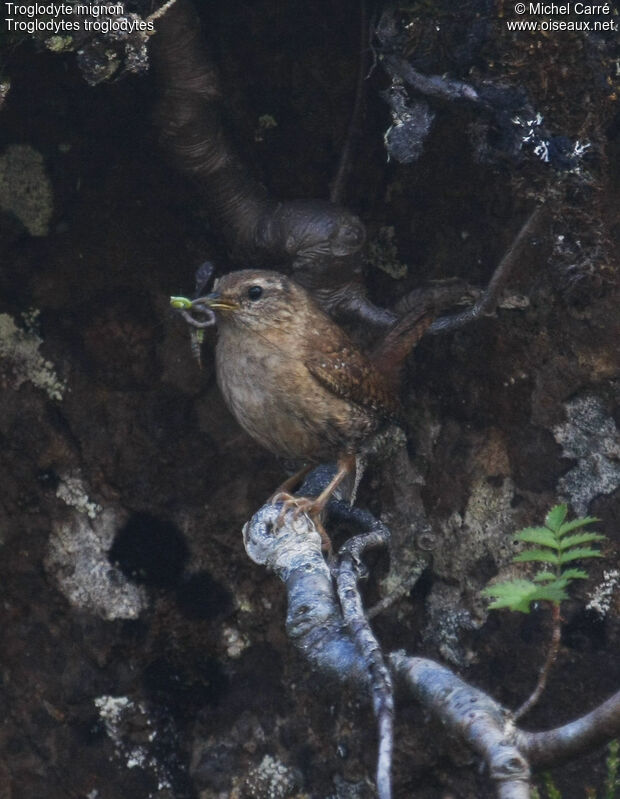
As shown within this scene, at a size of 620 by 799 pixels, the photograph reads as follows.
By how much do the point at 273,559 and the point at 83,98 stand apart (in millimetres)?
1713

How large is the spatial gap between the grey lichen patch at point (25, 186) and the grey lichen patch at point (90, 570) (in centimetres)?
106

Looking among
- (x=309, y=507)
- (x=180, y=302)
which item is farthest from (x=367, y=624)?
(x=180, y=302)

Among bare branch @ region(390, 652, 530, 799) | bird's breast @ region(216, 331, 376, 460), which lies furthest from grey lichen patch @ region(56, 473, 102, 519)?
bare branch @ region(390, 652, 530, 799)

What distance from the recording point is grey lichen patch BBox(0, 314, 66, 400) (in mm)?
3297

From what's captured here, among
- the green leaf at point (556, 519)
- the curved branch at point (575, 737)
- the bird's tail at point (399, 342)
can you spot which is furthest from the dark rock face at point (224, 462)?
the curved branch at point (575, 737)

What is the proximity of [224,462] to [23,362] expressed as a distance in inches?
32.1

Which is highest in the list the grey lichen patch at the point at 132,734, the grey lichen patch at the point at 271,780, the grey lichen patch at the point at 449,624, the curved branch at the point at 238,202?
the curved branch at the point at 238,202

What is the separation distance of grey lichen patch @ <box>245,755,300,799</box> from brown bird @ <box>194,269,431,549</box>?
83cm

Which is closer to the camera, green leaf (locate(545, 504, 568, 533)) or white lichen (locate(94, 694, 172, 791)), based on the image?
green leaf (locate(545, 504, 568, 533))

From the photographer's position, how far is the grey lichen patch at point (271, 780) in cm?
326

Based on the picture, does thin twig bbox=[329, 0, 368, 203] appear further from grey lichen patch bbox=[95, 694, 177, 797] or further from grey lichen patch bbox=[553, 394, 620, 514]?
grey lichen patch bbox=[95, 694, 177, 797]

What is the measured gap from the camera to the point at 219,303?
3.29 m

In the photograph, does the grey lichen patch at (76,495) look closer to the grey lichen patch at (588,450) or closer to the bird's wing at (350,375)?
the bird's wing at (350,375)

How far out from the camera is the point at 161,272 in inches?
136
